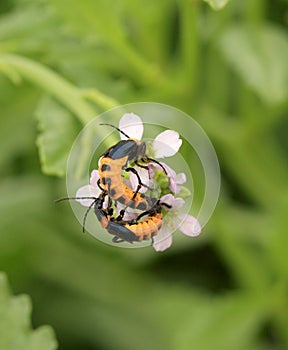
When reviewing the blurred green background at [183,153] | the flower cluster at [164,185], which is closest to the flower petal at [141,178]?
the flower cluster at [164,185]

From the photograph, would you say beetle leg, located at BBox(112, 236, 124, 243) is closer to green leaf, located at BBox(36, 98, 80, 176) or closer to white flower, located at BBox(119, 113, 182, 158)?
white flower, located at BBox(119, 113, 182, 158)

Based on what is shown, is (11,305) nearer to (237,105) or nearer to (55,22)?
(55,22)

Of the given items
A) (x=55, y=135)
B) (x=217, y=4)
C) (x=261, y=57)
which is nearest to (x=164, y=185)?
(x=217, y=4)

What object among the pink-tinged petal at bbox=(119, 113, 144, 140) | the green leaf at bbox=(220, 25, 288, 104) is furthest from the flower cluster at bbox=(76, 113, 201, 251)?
the green leaf at bbox=(220, 25, 288, 104)

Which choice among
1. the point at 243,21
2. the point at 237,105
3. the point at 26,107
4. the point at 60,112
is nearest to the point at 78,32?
the point at 60,112

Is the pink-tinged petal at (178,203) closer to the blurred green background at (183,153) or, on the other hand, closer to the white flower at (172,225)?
the white flower at (172,225)
